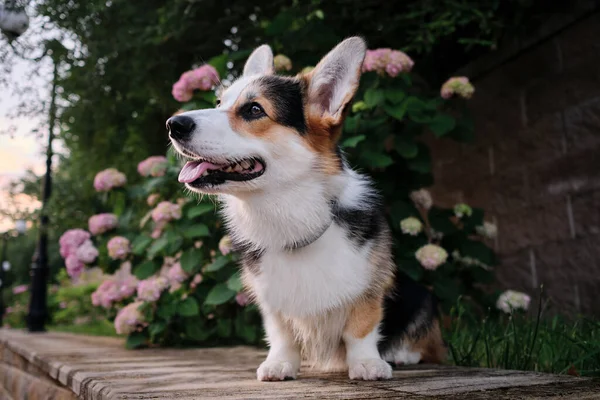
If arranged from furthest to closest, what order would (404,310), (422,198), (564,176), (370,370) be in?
1. (564,176)
2. (422,198)
3. (404,310)
4. (370,370)

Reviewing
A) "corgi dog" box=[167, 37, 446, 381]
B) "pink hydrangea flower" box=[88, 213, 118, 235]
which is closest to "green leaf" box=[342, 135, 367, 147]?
"corgi dog" box=[167, 37, 446, 381]

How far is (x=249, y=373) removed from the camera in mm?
2199

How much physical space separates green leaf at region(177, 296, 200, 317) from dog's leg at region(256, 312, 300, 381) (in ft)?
4.82

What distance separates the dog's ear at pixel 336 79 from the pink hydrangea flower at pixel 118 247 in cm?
212

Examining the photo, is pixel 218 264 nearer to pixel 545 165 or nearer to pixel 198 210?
pixel 198 210

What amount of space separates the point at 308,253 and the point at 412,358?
33.0 inches

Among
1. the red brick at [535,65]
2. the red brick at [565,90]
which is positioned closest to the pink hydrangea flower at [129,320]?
the red brick at [565,90]

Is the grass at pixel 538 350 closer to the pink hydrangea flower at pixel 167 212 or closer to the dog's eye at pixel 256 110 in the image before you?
the dog's eye at pixel 256 110

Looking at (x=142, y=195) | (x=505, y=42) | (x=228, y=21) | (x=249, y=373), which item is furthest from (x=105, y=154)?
(x=505, y=42)

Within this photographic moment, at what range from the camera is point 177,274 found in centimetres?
352

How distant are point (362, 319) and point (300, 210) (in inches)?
17.8

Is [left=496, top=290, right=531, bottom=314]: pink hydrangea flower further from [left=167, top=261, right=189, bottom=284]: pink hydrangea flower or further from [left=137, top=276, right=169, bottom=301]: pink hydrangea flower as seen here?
[left=137, top=276, right=169, bottom=301]: pink hydrangea flower

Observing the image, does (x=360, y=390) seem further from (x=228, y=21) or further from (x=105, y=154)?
(x=105, y=154)

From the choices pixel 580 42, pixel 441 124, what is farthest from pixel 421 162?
pixel 580 42
